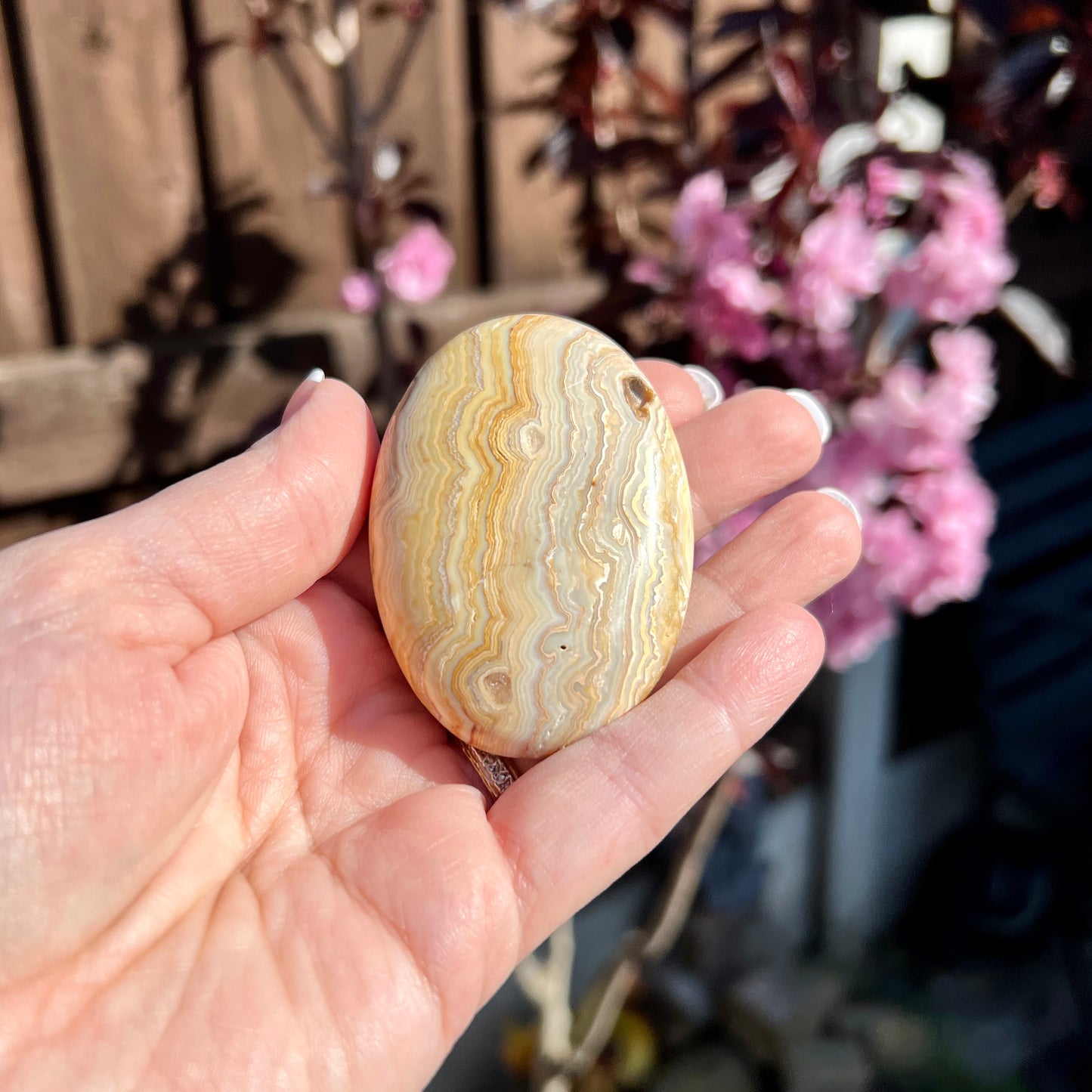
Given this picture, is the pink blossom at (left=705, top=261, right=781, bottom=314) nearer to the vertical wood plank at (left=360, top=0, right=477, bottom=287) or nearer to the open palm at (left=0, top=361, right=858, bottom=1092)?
the open palm at (left=0, top=361, right=858, bottom=1092)

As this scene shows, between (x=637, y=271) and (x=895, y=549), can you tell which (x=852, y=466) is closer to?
(x=895, y=549)

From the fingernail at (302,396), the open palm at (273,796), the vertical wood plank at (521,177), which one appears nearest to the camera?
the open palm at (273,796)

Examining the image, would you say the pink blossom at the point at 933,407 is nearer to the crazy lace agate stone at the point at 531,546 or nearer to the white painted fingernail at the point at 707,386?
the white painted fingernail at the point at 707,386

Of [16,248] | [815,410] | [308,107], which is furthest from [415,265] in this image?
[815,410]

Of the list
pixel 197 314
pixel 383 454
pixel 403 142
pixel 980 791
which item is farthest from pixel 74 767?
pixel 980 791

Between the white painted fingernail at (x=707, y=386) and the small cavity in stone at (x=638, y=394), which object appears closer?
the small cavity in stone at (x=638, y=394)

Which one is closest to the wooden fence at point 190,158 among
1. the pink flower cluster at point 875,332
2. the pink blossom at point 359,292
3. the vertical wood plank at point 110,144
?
the vertical wood plank at point 110,144

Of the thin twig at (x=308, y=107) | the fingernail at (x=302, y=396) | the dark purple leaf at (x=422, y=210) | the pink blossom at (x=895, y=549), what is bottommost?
the pink blossom at (x=895, y=549)
